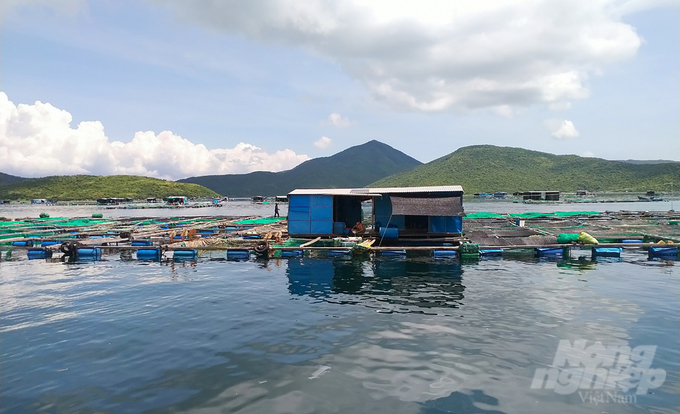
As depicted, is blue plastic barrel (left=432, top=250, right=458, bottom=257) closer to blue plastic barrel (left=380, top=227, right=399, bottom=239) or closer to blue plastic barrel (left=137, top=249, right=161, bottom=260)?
blue plastic barrel (left=380, top=227, right=399, bottom=239)

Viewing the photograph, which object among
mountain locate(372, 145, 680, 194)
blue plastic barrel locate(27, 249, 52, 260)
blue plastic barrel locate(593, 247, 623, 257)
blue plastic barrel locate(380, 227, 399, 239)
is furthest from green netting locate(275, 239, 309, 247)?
mountain locate(372, 145, 680, 194)

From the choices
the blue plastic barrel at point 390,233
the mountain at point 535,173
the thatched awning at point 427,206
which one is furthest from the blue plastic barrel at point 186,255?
the mountain at point 535,173

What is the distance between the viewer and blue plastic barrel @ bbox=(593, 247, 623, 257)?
23.4 m

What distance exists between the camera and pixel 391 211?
2980 cm

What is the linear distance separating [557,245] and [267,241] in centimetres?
2123

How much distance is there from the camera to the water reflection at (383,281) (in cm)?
1509

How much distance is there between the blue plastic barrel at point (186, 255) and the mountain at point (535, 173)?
137 meters

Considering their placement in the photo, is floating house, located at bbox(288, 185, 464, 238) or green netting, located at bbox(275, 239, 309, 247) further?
green netting, located at bbox(275, 239, 309, 247)

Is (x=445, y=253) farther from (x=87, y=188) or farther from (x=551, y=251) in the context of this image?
(x=87, y=188)

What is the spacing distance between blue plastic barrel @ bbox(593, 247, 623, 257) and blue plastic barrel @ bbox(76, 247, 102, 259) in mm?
36211

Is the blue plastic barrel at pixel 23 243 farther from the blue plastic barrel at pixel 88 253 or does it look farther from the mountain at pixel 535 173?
the mountain at pixel 535 173

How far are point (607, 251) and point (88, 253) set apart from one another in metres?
37.5

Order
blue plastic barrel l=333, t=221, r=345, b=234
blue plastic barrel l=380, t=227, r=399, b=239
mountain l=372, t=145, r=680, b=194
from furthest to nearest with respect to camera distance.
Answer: mountain l=372, t=145, r=680, b=194, blue plastic barrel l=333, t=221, r=345, b=234, blue plastic barrel l=380, t=227, r=399, b=239

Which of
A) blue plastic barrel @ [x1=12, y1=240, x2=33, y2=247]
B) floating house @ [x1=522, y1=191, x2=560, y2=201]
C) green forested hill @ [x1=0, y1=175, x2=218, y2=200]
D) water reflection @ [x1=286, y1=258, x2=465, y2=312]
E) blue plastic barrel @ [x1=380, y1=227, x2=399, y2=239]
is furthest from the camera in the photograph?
green forested hill @ [x1=0, y1=175, x2=218, y2=200]
